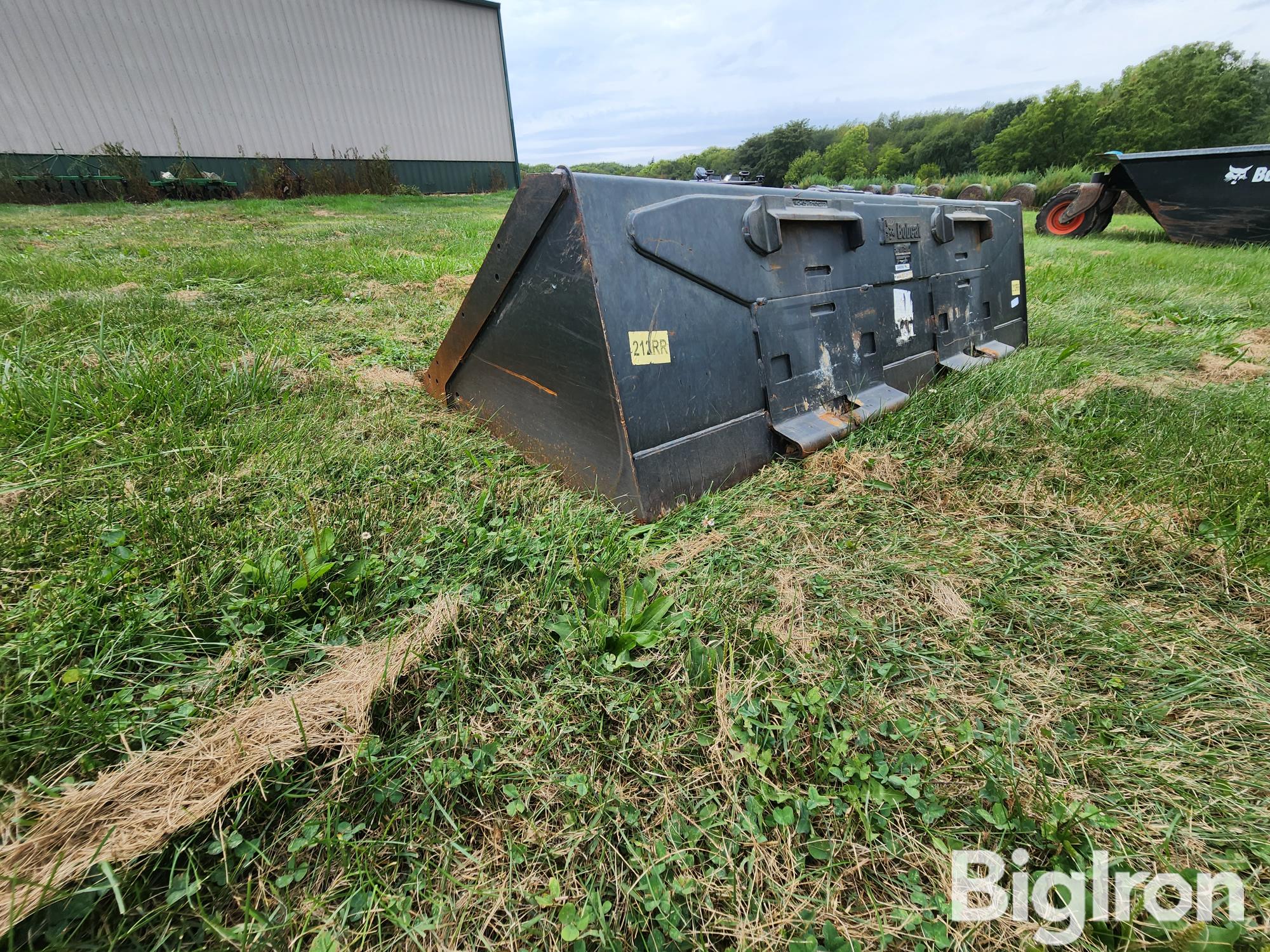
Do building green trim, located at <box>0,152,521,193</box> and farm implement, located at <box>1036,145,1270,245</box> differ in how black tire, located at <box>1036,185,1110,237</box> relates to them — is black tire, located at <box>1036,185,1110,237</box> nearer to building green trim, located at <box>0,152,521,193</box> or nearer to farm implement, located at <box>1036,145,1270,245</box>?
farm implement, located at <box>1036,145,1270,245</box>

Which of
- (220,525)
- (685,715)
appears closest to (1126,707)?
(685,715)

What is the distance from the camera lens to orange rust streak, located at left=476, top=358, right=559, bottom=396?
1.88 m

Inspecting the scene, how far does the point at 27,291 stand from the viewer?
3197 millimetres

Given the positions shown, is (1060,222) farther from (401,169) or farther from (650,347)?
(401,169)

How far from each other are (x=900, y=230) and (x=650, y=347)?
1.82 meters

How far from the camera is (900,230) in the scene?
264 centimetres

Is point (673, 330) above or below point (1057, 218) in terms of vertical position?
below

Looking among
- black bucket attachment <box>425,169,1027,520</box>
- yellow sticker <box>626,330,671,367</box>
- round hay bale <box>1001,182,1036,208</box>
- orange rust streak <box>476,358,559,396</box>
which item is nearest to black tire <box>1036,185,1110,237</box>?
round hay bale <box>1001,182,1036,208</box>

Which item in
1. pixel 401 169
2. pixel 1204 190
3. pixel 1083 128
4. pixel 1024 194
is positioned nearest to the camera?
A: pixel 1204 190

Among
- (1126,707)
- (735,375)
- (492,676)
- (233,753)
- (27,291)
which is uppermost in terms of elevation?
(27,291)

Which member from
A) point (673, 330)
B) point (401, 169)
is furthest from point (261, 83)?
point (673, 330)

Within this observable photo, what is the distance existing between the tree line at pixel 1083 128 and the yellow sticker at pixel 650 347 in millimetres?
19057

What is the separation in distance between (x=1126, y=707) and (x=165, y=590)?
7.44 feet

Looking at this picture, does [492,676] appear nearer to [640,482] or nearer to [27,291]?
[640,482]
